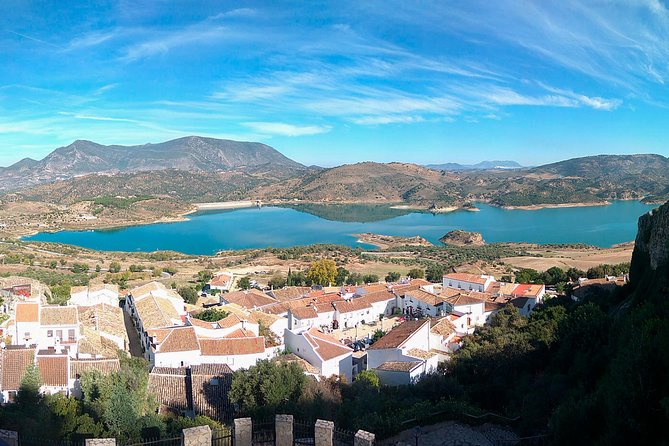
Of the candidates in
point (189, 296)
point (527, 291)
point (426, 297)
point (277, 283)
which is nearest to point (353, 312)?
point (426, 297)

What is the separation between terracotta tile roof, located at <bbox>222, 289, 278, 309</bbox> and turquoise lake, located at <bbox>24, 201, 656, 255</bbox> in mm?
44526

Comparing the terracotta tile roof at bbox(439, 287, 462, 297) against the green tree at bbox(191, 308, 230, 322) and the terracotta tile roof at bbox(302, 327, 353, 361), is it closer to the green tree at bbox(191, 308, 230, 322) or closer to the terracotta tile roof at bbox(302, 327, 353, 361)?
the terracotta tile roof at bbox(302, 327, 353, 361)

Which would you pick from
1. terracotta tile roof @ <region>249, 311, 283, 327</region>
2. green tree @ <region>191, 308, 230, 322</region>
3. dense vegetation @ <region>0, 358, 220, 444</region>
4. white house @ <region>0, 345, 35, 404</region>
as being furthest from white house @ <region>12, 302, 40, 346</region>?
terracotta tile roof @ <region>249, 311, 283, 327</region>

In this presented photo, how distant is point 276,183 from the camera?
647 ft

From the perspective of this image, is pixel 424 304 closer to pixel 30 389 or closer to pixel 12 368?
pixel 12 368

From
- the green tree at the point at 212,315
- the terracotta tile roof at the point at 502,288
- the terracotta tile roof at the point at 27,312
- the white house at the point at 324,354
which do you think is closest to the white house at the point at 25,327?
the terracotta tile roof at the point at 27,312

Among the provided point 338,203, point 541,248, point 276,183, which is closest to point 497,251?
point 541,248

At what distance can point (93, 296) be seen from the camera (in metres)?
26.0

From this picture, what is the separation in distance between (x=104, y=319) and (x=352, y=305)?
1228 cm

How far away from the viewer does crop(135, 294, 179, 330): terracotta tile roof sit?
2079cm

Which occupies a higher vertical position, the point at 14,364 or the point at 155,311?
the point at 14,364

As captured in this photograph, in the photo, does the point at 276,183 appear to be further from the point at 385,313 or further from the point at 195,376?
the point at 195,376

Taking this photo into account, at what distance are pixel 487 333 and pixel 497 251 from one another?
46.2 m

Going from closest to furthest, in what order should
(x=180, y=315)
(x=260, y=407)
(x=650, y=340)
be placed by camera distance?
(x=650, y=340)
(x=260, y=407)
(x=180, y=315)
